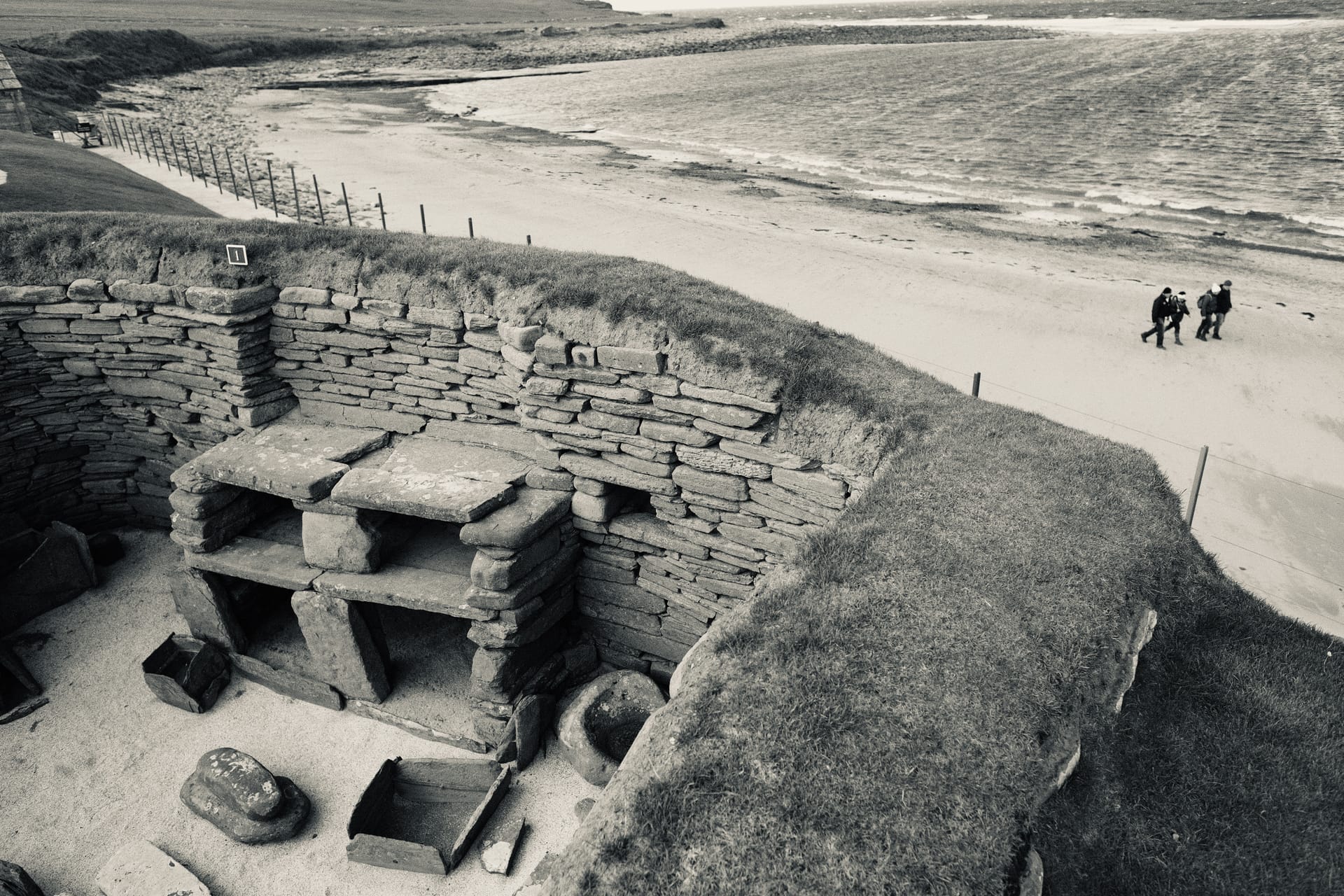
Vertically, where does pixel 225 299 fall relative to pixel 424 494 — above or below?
above

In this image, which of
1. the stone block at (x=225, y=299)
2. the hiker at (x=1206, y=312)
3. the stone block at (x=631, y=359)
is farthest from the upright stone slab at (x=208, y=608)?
the hiker at (x=1206, y=312)

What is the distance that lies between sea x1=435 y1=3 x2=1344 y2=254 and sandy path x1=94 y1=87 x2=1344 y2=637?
5.92m

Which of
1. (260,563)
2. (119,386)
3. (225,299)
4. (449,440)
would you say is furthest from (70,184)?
(449,440)

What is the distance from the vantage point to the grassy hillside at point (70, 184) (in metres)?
14.4

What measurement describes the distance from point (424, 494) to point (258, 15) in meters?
113

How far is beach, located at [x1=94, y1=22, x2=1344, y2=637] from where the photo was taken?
11.3 m

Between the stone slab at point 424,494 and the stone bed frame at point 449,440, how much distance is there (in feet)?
0.17

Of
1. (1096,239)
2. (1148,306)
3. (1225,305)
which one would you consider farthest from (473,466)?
(1096,239)

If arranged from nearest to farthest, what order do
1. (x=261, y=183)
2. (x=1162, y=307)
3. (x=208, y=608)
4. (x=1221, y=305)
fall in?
(x=208, y=608)
(x=1162, y=307)
(x=1221, y=305)
(x=261, y=183)

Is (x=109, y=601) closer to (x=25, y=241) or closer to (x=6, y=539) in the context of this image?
(x=6, y=539)

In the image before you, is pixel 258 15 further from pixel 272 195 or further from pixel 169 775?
pixel 169 775

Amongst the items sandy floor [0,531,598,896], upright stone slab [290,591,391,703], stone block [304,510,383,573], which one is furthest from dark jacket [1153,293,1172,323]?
upright stone slab [290,591,391,703]

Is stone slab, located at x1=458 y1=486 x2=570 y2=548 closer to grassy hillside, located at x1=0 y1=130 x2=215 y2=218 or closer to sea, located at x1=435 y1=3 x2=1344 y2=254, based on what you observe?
grassy hillside, located at x1=0 y1=130 x2=215 y2=218

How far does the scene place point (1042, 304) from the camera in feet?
59.9
